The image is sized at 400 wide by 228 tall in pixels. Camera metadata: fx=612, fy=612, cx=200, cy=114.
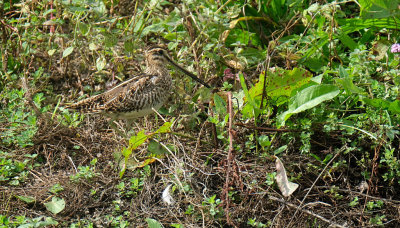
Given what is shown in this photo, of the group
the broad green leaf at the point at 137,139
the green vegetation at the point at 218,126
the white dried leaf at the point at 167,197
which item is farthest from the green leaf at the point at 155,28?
the white dried leaf at the point at 167,197

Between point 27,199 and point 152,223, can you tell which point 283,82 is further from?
point 27,199

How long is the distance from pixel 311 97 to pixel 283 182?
0.64m

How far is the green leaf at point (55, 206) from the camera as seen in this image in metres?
4.51

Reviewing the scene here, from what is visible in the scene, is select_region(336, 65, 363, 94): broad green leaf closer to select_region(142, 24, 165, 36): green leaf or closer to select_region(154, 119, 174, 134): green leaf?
select_region(154, 119, 174, 134): green leaf

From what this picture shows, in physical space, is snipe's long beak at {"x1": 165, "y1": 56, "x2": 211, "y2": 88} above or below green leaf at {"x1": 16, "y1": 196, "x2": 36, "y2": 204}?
above

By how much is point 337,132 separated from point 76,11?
8.32 ft

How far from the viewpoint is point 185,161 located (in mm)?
4730

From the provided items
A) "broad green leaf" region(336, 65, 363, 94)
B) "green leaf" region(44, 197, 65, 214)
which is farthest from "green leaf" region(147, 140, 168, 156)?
"broad green leaf" region(336, 65, 363, 94)

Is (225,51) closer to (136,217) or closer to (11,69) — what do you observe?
(136,217)

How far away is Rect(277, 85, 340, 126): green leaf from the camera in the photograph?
4312mm

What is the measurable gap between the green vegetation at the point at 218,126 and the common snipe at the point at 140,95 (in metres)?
0.17

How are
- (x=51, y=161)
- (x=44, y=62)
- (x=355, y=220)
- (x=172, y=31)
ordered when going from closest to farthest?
(x=355, y=220), (x=51, y=161), (x=172, y=31), (x=44, y=62)

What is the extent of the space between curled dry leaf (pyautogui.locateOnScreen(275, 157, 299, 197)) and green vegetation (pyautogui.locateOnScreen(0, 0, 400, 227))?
0.08 metres

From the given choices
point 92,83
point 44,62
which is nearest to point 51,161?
point 92,83
